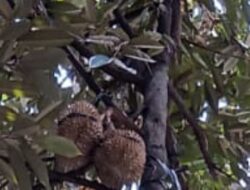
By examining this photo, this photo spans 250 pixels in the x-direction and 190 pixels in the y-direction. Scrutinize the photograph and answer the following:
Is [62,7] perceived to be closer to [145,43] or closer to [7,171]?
[145,43]

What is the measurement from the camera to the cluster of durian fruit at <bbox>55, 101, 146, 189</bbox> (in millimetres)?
711

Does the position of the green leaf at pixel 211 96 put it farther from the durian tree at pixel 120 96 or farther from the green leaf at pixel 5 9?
the green leaf at pixel 5 9

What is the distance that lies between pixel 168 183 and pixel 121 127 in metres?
0.08

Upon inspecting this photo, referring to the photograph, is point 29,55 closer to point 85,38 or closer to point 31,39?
point 31,39

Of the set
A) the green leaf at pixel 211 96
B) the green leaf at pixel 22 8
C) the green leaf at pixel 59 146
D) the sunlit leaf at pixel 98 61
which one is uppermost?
the green leaf at pixel 22 8

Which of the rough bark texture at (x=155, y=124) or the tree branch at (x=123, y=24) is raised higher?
the tree branch at (x=123, y=24)

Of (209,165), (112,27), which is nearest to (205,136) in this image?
(209,165)

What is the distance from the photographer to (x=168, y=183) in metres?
0.73

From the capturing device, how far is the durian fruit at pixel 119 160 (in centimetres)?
71

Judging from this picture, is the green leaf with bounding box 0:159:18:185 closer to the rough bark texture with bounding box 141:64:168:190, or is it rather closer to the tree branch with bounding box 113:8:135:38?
the rough bark texture with bounding box 141:64:168:190

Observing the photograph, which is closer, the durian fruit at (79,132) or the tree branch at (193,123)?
the durian fruit at (79,132)

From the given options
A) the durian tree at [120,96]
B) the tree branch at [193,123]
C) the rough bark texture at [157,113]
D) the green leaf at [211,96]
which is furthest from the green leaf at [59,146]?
the green leaf at [211,96]

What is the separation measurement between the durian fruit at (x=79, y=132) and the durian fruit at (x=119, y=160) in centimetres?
1

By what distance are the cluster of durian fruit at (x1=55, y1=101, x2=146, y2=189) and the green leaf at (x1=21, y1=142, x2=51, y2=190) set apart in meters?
0.04
